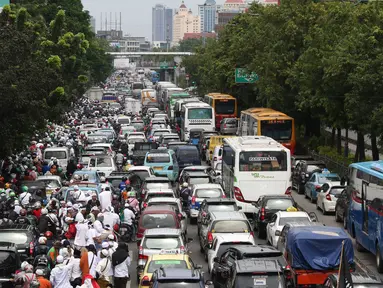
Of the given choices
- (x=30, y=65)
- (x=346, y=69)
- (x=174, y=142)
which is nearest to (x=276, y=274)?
(x=30, y=65)

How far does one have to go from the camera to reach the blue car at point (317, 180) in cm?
3938

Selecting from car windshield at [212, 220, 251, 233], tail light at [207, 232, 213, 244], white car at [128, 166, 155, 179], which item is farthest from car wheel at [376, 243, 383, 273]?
white car at [128, 166, 155, 179]

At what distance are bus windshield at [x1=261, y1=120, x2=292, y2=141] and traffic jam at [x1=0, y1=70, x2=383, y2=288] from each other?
539 centimetres

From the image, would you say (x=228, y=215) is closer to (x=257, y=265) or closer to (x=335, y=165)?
(x=257, y=265)

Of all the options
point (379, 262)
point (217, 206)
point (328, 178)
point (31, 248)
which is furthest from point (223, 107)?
point (31, 248)

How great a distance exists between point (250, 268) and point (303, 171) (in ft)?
85.7

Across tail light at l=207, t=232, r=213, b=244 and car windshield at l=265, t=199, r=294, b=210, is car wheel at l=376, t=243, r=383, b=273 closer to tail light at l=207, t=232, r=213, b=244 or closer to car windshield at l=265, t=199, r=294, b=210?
tail light at l=207, t=232, r=213, b=244

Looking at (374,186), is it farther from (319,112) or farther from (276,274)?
(319,112)

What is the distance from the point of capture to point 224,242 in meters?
23.4

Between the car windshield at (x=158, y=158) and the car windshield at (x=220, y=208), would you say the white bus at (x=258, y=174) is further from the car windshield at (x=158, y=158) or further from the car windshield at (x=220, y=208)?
the car windshield at (x=158, y=158)

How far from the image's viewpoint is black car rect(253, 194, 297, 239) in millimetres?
30781

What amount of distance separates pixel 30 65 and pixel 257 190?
10717 mm

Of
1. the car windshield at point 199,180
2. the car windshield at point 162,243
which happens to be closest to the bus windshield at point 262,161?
the car windshield at point 199,180

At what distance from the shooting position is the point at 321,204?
37.1 meters
